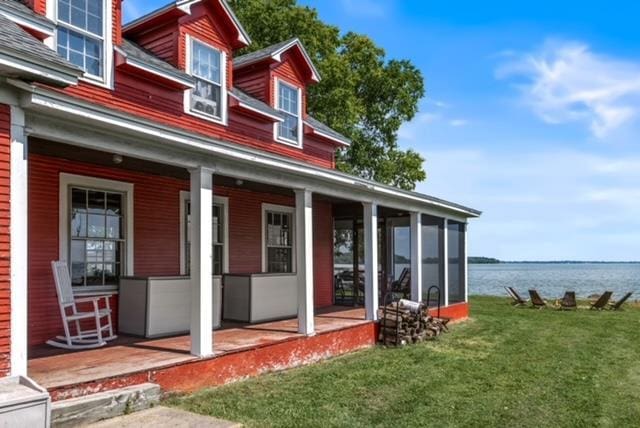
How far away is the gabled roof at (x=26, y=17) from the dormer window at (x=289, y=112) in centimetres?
529

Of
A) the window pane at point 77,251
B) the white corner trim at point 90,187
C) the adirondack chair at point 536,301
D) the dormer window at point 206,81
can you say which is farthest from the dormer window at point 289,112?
the adirondack chair at point 536,301

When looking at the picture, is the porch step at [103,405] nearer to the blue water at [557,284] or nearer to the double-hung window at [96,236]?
the double-hung window at [96,236]

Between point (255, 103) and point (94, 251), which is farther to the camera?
point (255, 103)

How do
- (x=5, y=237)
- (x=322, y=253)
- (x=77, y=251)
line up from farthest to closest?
(x=322, y=253)
(x=77, y=251)
(x=5, y=237)

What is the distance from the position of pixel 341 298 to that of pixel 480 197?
19068mm

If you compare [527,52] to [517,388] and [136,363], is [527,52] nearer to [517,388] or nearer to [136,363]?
[517,388]

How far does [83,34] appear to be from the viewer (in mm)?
7668

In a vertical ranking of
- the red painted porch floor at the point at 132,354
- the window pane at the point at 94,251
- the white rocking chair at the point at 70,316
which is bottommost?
the red painted porch floor at the point at 132,354

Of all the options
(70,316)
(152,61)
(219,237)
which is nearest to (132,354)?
(70,316)

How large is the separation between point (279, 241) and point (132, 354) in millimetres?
5498

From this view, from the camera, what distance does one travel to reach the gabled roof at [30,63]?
419 cm

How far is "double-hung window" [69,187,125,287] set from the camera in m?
7.42

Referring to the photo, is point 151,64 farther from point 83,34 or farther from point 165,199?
point 165,199

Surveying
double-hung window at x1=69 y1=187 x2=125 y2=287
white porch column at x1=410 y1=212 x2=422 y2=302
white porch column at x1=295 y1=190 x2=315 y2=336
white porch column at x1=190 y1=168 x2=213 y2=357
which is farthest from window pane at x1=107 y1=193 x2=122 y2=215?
white porch column at x1=410 y1=212 x2=422 y2=302
